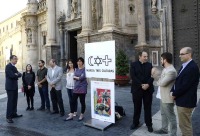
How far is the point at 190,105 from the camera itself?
15.4ft

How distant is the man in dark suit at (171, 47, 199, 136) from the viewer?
463 centimetres

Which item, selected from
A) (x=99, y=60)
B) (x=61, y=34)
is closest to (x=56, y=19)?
(x=61, y=34)

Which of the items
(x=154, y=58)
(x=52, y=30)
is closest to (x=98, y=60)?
(x=154, y=58)

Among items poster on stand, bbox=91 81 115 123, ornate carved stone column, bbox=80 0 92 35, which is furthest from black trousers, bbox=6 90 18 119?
ornate carved stone column, bbox=80 0 92 35

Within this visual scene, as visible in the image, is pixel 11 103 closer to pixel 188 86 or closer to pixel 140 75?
pixel 140 75

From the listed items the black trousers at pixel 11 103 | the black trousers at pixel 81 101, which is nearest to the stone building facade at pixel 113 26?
the black trousers at pixel 81 101

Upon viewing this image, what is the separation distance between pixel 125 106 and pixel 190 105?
4523mm

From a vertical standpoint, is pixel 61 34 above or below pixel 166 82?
above

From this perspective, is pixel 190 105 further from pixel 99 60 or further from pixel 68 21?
pixel 68 21

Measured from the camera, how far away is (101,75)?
667 cm

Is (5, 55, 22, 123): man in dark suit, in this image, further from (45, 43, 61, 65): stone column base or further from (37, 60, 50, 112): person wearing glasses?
(45, 43, 61, 65): stone column base

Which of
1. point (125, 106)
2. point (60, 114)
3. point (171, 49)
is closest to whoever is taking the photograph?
point (60, 114)

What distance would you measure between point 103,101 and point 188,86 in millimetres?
2820

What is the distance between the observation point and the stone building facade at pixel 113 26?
13.4 m
